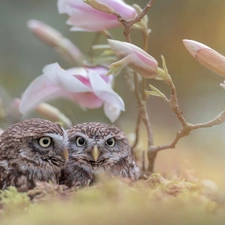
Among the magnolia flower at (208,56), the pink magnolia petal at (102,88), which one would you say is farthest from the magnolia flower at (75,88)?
the magnolia flower at (208,56)

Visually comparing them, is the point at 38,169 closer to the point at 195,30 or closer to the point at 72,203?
the point at 72,203

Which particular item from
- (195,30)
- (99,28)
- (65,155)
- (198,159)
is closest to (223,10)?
(195,30)

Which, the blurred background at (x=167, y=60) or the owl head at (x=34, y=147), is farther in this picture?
the blurred background at (x=167, y=60)

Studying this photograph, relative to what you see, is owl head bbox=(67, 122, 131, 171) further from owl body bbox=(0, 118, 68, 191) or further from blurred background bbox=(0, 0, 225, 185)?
blurred background bbox=(0, 0, 225, 185)

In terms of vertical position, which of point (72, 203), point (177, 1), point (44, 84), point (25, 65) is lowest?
point (72, 203)

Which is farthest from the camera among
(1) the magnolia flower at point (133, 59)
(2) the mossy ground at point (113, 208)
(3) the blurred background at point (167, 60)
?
(3) the blurred background at point (167, 60)

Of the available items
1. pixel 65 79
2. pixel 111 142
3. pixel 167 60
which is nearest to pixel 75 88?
pixel 65 79

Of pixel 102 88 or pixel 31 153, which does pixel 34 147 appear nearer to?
pixel 31 153

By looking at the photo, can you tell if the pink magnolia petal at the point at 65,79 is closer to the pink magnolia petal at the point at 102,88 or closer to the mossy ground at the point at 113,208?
the pink magnolia petal at the point at 102,88
